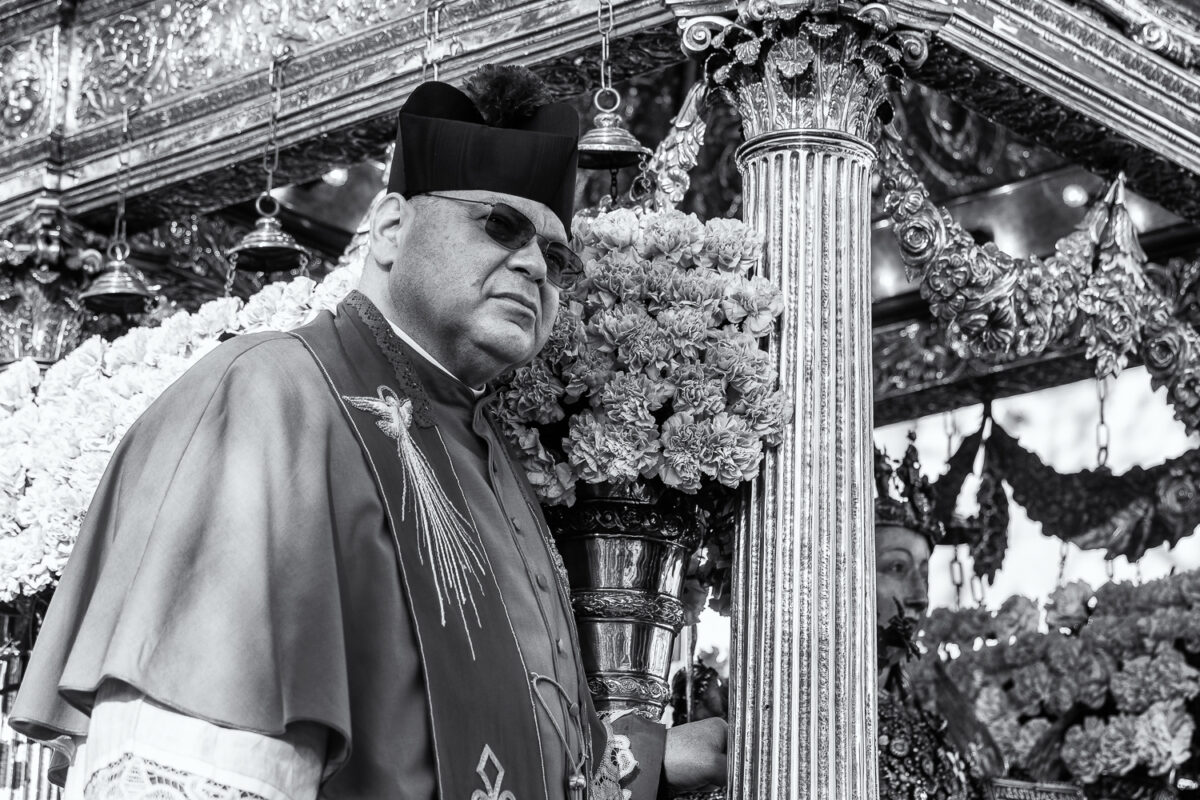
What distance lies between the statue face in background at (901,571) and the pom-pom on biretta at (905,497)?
21mm

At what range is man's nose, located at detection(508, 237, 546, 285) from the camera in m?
2.80

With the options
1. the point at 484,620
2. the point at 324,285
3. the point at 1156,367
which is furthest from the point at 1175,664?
the point at 484,620

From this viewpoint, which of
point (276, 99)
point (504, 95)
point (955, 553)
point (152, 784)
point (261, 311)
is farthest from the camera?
point (955, 553)

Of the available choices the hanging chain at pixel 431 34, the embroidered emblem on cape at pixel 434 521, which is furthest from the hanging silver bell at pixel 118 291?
the embroidered emblem on cape at pixel 434 521

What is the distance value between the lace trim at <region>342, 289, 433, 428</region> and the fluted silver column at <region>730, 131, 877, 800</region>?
2.77 ft

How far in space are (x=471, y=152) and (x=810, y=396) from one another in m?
0.87

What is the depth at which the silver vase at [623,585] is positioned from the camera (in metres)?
3.32

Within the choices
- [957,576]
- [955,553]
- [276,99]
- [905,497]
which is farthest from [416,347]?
[957,576]

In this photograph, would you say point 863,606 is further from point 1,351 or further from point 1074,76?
point 1,351

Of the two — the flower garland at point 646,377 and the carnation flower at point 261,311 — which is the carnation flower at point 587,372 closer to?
the flower garland at point 646,377

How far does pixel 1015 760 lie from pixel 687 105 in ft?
6.74

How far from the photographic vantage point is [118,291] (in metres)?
4.77

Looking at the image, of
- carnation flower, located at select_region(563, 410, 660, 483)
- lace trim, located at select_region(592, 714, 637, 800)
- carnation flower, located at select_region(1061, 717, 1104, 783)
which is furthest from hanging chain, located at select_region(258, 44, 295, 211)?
carnation flower, located at select_region(1061, 717, 1104, 783)

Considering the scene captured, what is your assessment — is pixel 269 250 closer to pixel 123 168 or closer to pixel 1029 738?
pixel 123 168
